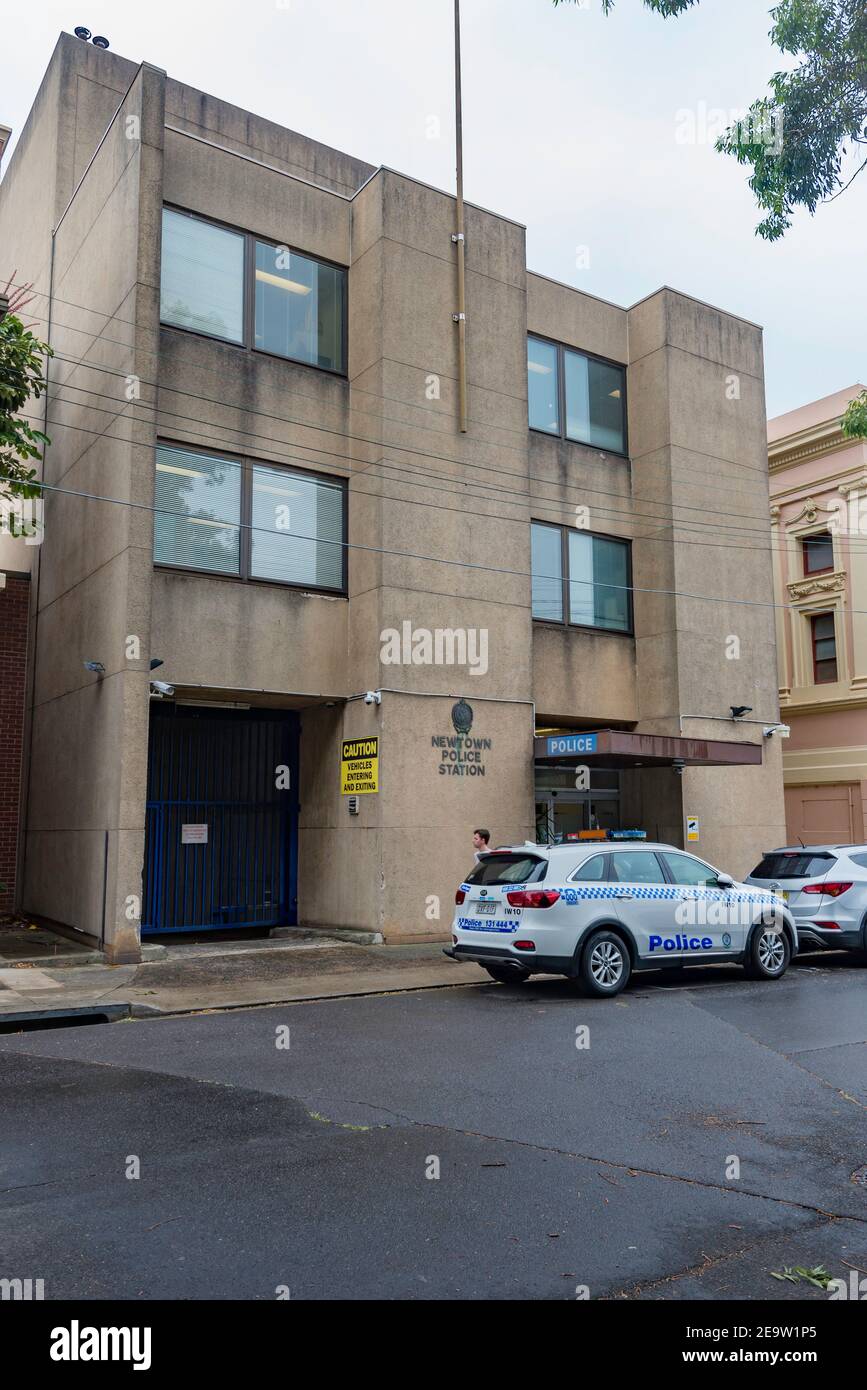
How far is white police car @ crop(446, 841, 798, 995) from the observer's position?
11281 mm

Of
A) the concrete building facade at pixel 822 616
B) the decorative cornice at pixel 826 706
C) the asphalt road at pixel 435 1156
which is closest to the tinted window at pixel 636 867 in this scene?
the asphalt road at pixel 435 1156

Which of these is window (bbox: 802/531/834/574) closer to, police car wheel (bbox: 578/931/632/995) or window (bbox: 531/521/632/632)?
window (bbox: 531/521/632/632)

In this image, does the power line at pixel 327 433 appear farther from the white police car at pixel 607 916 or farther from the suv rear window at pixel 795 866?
the white police car at pixel 607 916

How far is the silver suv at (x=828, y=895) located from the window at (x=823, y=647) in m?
14.7

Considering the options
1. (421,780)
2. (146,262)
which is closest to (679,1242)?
(421,780)

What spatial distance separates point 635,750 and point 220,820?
6623 millimetres

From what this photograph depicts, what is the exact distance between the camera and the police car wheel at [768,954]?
12.8 m

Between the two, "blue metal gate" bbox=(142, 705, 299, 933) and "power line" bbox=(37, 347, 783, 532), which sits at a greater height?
"power line" bbox=(37, 347, 783, 532)

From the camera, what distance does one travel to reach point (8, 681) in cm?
1892

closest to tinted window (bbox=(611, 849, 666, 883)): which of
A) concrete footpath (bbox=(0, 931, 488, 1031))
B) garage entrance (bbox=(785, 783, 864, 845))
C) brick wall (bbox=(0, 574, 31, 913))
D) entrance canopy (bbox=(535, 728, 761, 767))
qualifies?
concrete footpath (bbox=(0, 931, 488, 1031))

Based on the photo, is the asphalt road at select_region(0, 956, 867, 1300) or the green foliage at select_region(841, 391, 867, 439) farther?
the green foliage at select_region(841, 391, 867, 439)

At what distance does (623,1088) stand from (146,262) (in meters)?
12.5

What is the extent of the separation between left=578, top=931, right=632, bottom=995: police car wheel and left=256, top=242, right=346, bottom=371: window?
10181mm
